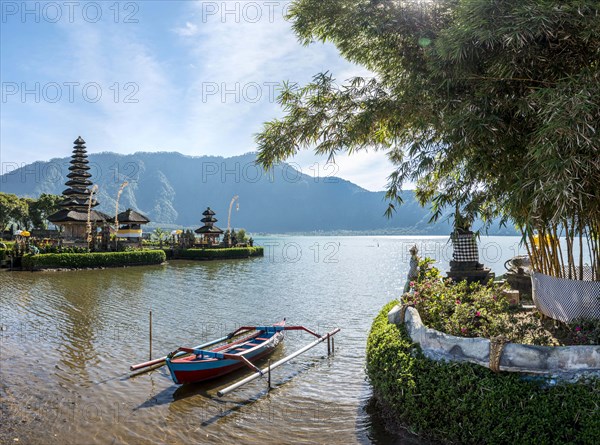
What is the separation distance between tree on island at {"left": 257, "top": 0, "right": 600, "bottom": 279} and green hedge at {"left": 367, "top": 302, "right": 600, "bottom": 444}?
7.17 feet

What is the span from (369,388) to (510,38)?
7524mm

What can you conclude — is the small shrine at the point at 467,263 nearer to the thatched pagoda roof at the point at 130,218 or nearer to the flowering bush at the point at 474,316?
the flowering bush at the point at 474,316

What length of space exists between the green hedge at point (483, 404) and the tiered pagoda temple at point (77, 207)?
44289 millimetres

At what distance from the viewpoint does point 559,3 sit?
17.1 feet

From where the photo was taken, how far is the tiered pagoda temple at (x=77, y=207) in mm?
46500

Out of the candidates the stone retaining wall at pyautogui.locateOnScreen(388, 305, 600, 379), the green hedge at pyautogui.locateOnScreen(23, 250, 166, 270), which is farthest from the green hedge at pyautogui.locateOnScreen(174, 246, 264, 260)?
the stone retaining wall at pyautogui.locateOnScreen(388, 305, 600, 379)

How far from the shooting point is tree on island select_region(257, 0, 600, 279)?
16.7 ft

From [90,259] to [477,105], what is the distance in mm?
38588

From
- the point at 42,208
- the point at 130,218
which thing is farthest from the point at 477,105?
the point at 42,208

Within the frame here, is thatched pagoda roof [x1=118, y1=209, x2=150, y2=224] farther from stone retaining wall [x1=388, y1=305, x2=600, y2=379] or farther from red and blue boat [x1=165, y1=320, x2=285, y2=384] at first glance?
stone retaining wall [x1=388, y1=305, x2=600, y2=379]

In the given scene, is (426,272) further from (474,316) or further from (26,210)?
(26,210)

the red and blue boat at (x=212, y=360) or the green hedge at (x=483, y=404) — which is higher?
the green hedge at (x=483, y=404)

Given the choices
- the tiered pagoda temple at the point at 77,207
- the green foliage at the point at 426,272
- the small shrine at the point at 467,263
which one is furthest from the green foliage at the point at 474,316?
the tiered pagoda temple at the point at 77,207

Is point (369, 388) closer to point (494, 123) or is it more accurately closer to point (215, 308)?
point (494, 123)
